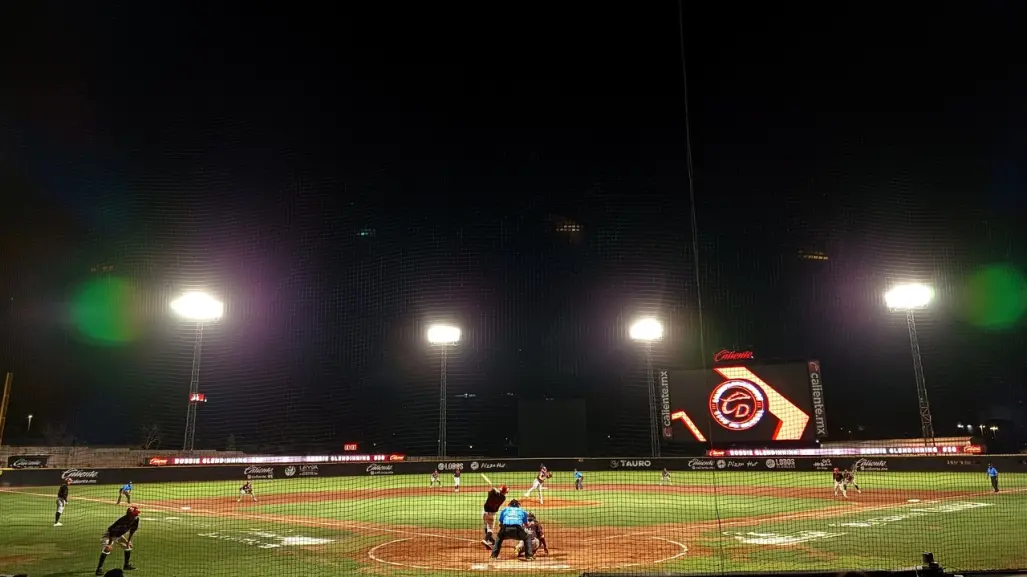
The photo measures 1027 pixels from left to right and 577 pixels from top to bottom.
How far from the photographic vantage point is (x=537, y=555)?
36.4 feet

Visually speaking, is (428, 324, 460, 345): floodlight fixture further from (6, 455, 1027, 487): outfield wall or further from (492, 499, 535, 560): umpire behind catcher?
(492, 499, 535, 560): umpire behind catcher

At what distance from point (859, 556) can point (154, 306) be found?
2978cm

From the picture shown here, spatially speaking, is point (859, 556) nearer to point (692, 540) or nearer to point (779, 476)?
point (692, 540)

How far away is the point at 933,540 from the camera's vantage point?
1205 cm

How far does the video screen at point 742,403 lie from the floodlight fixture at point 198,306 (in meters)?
21.9

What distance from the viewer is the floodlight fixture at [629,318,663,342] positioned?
33.3 meters

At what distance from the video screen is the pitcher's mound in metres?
18.2

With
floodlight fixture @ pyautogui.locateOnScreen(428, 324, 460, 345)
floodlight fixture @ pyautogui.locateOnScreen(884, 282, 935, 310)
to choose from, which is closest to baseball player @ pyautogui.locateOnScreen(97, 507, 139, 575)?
floodlight fixture @ pyautogui.locateOnScreen(428, 324, 460, 345)

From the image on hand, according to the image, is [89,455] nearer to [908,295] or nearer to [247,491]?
[247,491]

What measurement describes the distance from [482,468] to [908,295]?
21.7 m

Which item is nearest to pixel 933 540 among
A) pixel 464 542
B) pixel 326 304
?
pixel 464 542

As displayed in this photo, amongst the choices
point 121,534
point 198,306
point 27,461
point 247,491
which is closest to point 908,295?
point 247,491

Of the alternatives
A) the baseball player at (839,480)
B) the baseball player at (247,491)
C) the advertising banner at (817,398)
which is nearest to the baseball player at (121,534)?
the baseball player at (247,491)

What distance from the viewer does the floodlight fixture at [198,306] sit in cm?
2644
